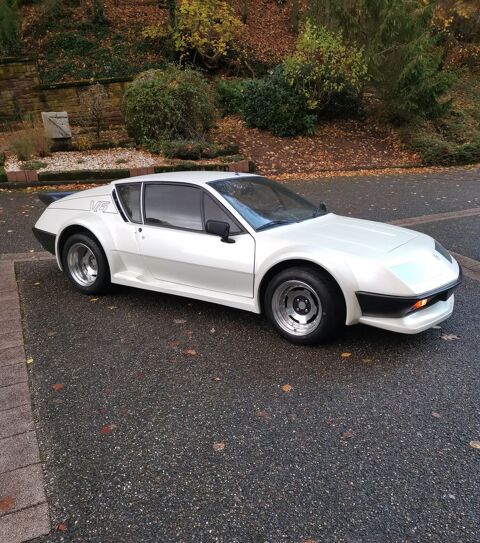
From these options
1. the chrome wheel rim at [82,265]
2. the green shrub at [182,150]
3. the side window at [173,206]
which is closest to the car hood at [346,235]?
the side window at [173,206]

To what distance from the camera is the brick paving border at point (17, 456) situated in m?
2.17

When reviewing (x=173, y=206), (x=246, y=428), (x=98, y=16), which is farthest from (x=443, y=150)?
(x=98, y=16)

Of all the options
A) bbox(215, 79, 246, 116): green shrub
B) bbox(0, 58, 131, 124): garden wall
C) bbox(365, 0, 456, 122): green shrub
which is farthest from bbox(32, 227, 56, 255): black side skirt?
bbox(365, 0, 456, 122): green shrub

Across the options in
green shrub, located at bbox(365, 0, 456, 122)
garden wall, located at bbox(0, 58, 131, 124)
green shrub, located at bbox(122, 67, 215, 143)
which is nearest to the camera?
green shrub, located at bbox(122, 67, 215, 143)

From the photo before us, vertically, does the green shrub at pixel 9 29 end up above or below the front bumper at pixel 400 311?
above

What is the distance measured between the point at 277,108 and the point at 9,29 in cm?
996

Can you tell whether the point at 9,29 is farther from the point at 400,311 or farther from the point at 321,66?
the point at 400,311

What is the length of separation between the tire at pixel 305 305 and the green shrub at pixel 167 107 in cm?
922

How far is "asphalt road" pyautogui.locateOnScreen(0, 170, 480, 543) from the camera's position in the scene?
219cm

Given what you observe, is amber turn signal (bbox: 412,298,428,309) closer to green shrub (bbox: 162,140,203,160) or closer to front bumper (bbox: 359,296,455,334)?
front bumper (bbox: 359,296,455,334)

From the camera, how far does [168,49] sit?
18484mm

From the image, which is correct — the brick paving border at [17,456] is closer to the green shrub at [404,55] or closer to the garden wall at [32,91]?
the garden wall at [32,91]

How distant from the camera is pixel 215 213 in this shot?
4.11 m

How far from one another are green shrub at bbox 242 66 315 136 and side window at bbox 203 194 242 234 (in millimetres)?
10920
